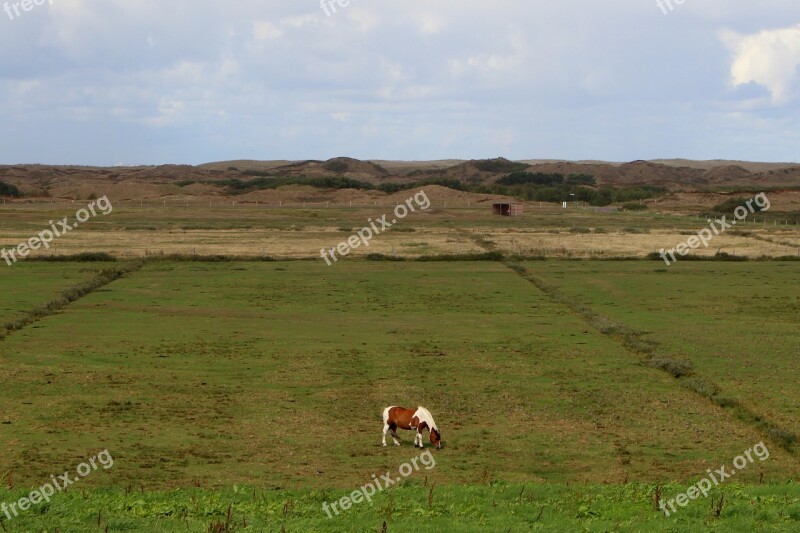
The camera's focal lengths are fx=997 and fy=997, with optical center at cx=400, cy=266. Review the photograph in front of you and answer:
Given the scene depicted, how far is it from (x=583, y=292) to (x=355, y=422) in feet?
89.7

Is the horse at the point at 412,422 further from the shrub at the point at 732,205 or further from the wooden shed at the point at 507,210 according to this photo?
the shrub at the point at 732,205

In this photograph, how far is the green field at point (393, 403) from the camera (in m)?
15.5

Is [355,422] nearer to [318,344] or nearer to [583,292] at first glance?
[318,344]

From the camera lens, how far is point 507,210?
12425 cm

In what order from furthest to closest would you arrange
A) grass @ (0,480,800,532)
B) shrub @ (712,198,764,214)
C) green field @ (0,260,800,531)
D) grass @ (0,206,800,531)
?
shrub @ (712,198,764,214)
grass @ (0,206,800,531)
green field @ (0,260,800,531)
grass @ (0,480,800,532)

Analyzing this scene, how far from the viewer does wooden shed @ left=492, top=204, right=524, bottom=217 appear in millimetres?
123625

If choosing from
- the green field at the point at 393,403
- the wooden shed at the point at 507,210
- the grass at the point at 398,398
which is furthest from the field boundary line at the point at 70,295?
the wooden shed at the point at 507,210

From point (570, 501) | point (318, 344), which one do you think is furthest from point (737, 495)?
point (318, 344)

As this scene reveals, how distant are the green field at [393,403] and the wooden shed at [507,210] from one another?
74.2 meters

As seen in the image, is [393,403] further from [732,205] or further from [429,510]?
[732,205]

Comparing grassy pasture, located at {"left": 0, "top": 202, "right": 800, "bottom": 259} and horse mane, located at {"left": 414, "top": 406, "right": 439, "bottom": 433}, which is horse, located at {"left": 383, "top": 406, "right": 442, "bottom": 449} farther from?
grassy pasture, located at {"left": 0, "top": 202, "right": 800, "bottom": 259}

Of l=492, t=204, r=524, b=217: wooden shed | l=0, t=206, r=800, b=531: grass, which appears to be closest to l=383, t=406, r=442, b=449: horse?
l=0, t=206, r=800, b=531: grass

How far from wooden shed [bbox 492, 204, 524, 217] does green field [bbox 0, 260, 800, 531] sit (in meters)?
74.2

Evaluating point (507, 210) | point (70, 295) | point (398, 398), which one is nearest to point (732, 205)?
point (507, 210)
